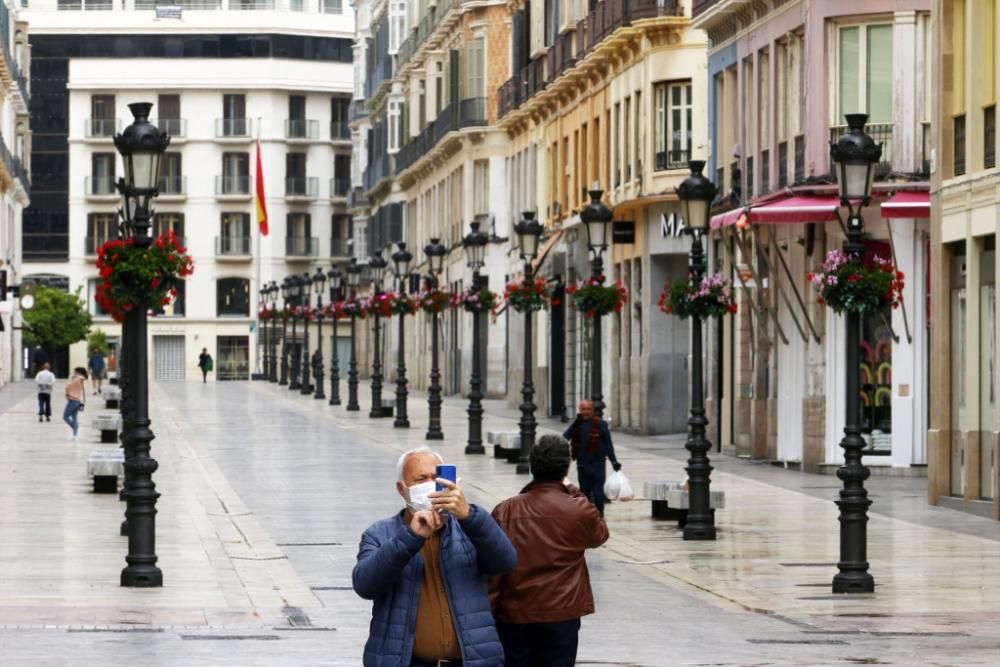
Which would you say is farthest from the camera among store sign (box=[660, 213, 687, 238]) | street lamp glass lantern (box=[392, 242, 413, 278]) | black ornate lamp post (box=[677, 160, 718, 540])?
street lamp glass lantern (box=[392, 242, 413, 278])

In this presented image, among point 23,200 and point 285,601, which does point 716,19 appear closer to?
point 285,601

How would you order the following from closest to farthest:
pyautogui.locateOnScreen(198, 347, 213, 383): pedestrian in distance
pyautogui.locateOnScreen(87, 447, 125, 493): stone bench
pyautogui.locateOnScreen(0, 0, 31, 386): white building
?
pyautogui.locateOnScreen(87, 447, 125, 493): stone bench < pyautogui.locateOnScreen(0, 0, 31, 386): white building < pyautogui.locateOnScreen(198, 347, 213, 383): pedestrian in distance

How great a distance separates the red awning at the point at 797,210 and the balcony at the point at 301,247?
9403 cm

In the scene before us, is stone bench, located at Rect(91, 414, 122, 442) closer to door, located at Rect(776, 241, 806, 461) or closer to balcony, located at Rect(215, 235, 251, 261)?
door, located at Rect(776, 241, 806, 461)

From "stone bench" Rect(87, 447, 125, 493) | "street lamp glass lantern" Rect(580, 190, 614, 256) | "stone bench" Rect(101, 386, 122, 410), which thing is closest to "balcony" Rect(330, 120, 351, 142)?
"stone bench" Rect(101, 386, 122, 410)

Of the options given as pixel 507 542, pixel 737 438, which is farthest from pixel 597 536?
pixel 737 438

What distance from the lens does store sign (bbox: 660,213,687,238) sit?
50.2m

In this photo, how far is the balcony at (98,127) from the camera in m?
129

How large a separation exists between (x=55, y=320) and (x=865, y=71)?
273ft

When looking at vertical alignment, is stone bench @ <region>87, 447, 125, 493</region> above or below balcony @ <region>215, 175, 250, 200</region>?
below

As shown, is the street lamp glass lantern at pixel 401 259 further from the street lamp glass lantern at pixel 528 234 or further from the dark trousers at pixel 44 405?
the street lamp glass lantern at pixel 528 234

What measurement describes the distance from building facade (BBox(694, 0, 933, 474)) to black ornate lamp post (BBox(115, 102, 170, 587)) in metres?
15.9

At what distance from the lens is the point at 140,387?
68.3ft

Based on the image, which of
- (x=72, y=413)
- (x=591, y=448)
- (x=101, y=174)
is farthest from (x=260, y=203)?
(x=591, y=448)
